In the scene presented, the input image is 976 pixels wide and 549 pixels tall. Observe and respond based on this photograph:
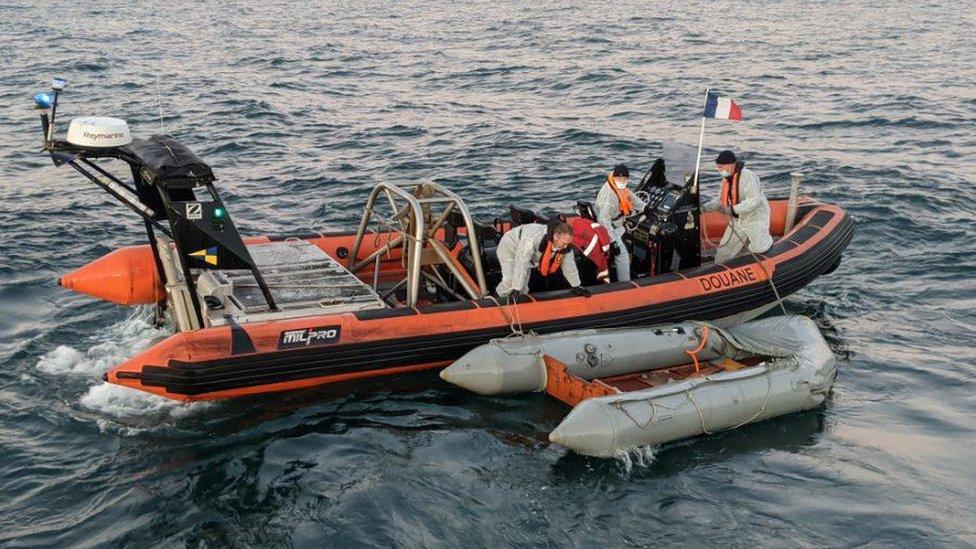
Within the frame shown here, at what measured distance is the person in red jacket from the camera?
11133 millimetres

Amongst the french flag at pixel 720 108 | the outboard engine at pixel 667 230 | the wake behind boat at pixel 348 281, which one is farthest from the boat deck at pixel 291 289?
the french flag at pixel 720 108

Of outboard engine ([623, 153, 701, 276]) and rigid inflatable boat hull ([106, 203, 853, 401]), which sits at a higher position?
outboard engine ([623, 153, 701, 276])

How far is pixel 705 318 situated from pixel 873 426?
2287 millimetres

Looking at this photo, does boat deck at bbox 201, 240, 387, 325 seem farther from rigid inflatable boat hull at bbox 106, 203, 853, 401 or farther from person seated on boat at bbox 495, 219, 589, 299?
person seated on boat at bbox 495, 219, 589, 299

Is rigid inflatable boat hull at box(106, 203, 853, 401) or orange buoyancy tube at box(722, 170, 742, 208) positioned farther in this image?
orange buoyancy tube at box(722, 170, 742, 208)

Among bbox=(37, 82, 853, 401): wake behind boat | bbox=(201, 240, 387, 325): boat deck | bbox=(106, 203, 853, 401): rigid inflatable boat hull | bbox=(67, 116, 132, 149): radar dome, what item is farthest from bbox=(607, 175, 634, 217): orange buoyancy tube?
bbox=(67, 116, 132, 149): radar dome

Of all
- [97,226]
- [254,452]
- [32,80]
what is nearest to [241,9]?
[32,80]

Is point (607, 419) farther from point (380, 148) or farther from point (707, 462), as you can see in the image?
point (380, 148)

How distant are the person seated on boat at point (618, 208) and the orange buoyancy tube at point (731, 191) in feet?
3.13

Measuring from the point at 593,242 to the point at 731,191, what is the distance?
6.18 feet

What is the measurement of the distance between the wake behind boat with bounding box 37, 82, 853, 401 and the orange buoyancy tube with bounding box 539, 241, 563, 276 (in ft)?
1.05

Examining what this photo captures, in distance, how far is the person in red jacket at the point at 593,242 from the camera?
36.5 ft

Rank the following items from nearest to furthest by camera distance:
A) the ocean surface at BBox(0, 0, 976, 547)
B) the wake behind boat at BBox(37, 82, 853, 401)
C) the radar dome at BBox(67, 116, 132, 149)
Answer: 1. the ocean surface at BBox(0, 0, 976, 547)
2. the radar dome at BBox(67, 116, 132, 149)
3. the wake behind boat at BBox(37, 82, 853, 401)

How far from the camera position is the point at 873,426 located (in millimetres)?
9938
